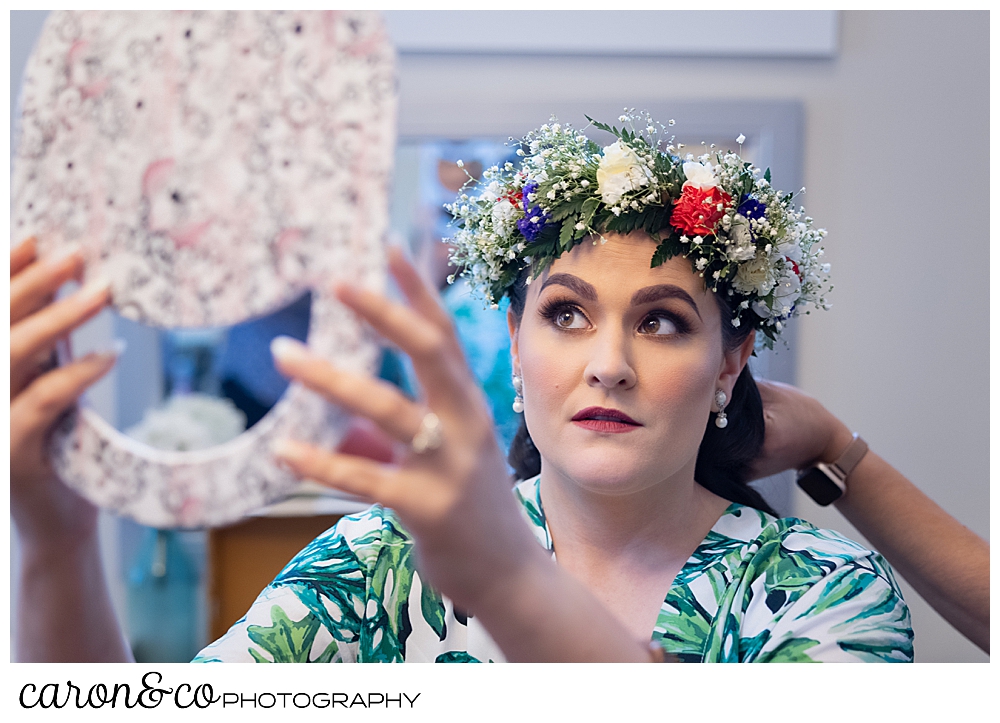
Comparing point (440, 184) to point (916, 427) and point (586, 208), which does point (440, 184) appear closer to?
point (586, 208)

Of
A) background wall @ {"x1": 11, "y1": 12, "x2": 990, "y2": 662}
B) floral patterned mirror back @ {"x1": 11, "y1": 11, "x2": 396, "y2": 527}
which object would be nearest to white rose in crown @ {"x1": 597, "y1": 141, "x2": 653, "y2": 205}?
floral patterned mirror back @ {"x1": 11, "y1": 11, "x2": 396, "y2": 527}

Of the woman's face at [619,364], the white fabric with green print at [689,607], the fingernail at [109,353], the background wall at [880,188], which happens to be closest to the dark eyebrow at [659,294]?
the woman's face at [619,364]

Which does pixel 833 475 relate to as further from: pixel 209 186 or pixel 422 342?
pixel 209 186

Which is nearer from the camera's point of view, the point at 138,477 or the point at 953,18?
the point at 138,477

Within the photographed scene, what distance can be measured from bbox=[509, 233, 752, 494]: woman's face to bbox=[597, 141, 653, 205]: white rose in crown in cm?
7

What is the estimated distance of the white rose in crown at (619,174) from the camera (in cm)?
120

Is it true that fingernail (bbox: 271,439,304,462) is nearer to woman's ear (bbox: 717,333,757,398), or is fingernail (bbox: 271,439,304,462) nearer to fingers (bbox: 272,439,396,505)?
fingers (bbox: 272,439,396,505)

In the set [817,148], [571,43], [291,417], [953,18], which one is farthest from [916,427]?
[291,417]

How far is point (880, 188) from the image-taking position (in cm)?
221

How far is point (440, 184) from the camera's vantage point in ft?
6.95

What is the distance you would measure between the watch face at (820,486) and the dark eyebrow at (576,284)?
→ 63cm

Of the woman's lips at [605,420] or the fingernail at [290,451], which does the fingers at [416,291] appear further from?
the woman's lips at [605,420]

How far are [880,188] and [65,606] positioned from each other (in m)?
2.19
